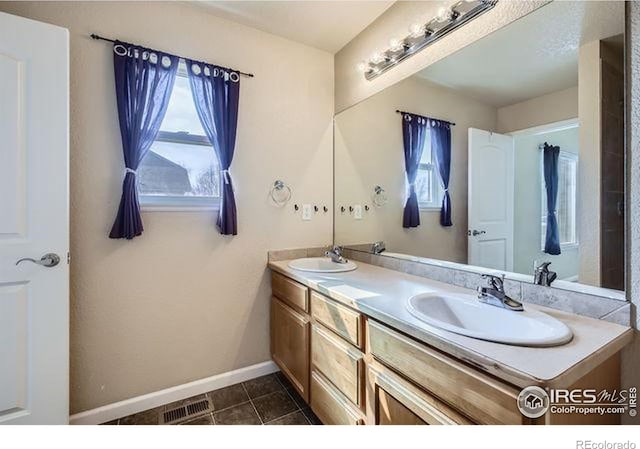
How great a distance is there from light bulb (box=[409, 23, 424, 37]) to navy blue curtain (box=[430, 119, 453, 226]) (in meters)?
0.47

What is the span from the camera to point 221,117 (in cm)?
182

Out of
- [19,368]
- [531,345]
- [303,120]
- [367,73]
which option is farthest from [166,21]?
[531,345]

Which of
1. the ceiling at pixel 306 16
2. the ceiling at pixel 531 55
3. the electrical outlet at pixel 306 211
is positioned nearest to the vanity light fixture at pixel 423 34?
the ceiling at pixel 531 55

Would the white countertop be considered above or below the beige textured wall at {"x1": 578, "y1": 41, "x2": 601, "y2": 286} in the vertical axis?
below

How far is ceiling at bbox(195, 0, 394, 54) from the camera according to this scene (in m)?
1.75

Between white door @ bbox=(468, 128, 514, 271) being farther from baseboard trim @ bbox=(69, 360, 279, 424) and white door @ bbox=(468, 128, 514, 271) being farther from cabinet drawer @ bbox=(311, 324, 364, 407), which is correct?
baseboard trim @ bbox=(69, 360, 279, 424)

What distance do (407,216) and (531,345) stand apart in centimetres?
116

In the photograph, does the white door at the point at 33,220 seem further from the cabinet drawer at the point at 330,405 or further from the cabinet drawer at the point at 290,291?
the cabinet drawer at the point at 330,405

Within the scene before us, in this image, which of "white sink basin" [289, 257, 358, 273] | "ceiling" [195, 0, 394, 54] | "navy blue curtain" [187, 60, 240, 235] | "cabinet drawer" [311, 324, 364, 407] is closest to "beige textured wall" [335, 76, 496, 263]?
"white sink basin" [289, 257, 358, 273]

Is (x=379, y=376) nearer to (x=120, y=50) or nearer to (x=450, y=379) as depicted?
(x=450, y=379)

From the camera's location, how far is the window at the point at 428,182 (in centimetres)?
169

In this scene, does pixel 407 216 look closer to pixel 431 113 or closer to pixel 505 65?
pixel 431 113

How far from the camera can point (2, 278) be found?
4.06ft

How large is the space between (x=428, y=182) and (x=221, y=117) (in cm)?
137
